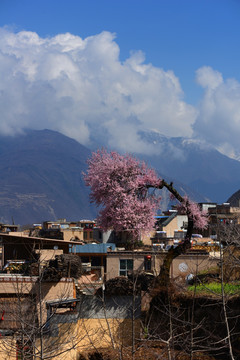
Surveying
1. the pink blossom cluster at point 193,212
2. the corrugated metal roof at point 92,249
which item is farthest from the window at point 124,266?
the pink blossom cluster at point 193,212

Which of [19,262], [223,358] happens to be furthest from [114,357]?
[19,262]

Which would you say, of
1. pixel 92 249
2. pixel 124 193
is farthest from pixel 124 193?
pixel 92 249

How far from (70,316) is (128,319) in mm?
2992

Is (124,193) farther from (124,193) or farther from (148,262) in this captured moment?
(148,262)

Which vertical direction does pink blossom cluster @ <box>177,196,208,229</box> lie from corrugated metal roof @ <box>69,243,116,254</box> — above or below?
above

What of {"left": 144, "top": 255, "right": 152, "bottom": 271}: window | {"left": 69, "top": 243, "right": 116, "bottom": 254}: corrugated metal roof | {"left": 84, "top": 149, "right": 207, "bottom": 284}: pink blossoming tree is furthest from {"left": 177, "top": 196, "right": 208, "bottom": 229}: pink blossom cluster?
{"left": 69, "top": 243, "right": 116, "bottom": 254}: corrugated metal roof

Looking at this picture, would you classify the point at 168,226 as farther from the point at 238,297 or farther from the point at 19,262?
the point at 238,297

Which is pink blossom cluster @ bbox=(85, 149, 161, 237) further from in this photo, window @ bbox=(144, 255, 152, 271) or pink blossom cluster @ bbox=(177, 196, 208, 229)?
window @ bbox=(144, 255, 152, 271)

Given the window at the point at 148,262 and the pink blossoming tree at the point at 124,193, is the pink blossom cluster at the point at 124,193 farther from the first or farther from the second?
the window at the point at 148,262

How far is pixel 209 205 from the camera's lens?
117m

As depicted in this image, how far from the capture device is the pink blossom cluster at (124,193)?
29.3 m

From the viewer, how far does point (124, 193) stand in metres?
29.3

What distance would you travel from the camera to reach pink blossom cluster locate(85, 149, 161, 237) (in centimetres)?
2934

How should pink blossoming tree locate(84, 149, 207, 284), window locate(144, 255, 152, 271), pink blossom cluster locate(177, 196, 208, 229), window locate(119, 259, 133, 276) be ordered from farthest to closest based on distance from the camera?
1. window locate(119, 259, 133, 276)
2. window locate(144, 255, 152, 271)
3. pink blossoming tree locate(84, 149, 207, 284)
4. pink blossom cluster locate(177, 196, 208, 229)
